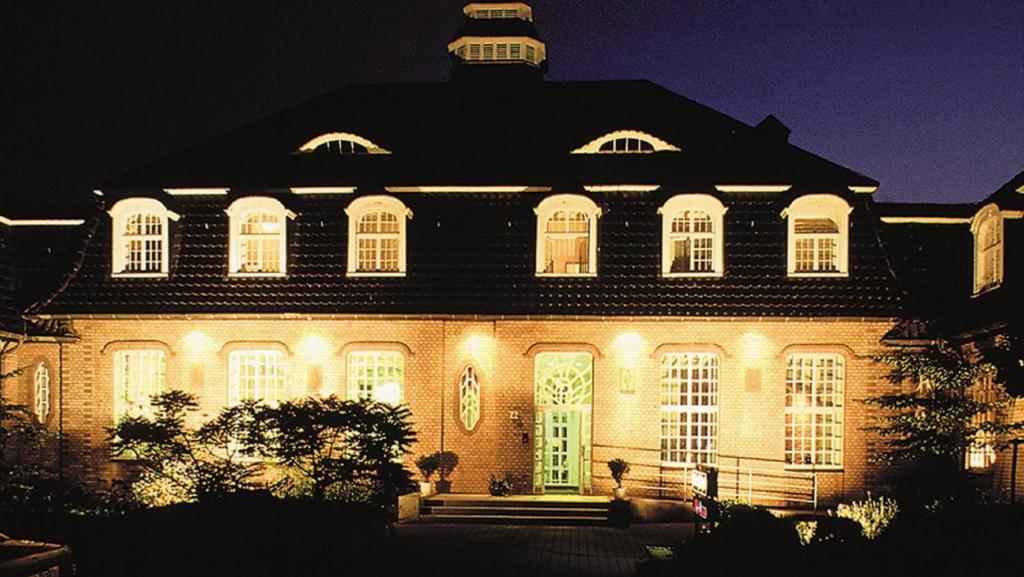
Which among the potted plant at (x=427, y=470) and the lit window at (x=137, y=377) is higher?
the lit window at (x=137, y=377)

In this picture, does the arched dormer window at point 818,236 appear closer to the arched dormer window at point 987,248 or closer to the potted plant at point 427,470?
the arched dormer window at point 987,248

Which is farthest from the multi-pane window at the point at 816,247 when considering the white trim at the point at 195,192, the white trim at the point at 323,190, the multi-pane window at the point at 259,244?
the white trim at the point at 195,192

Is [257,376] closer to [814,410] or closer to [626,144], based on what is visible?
[626,144]

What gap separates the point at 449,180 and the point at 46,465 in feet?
39.9

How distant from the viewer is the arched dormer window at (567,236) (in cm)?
2038

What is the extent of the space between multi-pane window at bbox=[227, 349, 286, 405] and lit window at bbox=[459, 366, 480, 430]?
14.6ft

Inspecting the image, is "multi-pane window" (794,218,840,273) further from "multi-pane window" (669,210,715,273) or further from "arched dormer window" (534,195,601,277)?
"arched dormer window" (534,195,601,277)

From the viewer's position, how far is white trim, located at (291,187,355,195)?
816 inches

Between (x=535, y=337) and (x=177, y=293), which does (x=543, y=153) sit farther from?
(x=177, y=293)

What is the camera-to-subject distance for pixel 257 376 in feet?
70.1

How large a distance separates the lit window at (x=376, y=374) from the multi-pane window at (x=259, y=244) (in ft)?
Result: 9.91

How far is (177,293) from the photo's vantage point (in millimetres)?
20828

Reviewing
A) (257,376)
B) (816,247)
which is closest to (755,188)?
(816,247)

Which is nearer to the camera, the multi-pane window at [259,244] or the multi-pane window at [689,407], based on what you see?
the multi-pane window at [689,407]
